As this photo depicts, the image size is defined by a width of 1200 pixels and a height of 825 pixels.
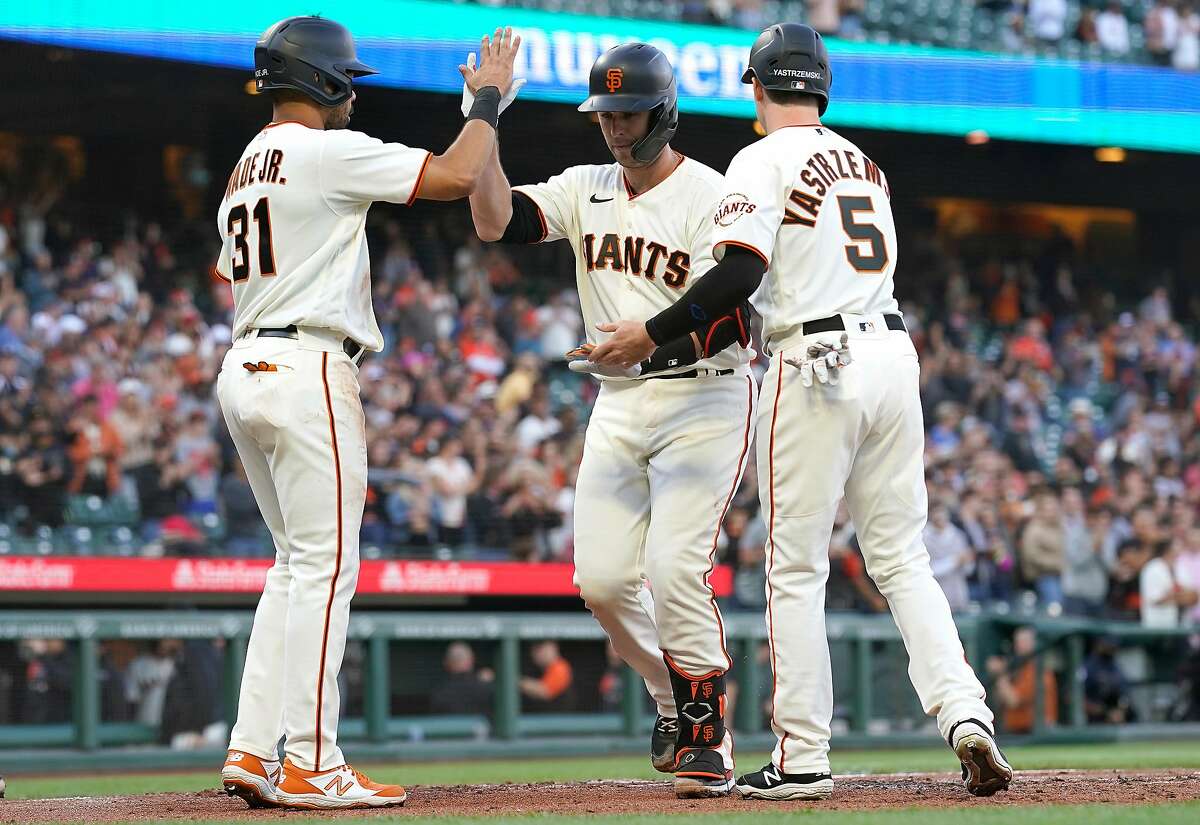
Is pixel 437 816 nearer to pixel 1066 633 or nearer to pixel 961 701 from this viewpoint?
pixel 961 701

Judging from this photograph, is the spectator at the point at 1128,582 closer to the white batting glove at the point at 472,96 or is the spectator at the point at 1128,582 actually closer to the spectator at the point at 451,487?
the spectator at the point at 451,487

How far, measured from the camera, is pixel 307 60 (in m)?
4.83

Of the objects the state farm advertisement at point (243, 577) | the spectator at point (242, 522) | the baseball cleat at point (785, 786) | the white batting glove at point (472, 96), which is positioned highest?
the white batting glove at point (472, 96)

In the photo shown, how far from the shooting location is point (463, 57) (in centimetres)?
1452

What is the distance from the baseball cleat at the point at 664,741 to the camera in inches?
213

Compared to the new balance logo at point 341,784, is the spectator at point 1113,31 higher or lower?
higher

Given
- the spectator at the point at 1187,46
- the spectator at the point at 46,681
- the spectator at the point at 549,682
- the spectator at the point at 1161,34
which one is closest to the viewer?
the spectator at the point at 46,681

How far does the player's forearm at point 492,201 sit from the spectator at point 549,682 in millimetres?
5696

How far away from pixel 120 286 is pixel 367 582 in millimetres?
→ 3804

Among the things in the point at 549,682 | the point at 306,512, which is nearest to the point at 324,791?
the point at 306,512

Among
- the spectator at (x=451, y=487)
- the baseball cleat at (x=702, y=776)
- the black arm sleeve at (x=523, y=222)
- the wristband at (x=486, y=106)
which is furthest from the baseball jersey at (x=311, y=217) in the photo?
the spectator at (x=451, y=487)

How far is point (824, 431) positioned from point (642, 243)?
2.80ft

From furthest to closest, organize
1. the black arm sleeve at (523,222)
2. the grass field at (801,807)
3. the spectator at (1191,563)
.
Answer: the spectator at (1191,563), the black arm sleeve at (523,222), the grass field at (801,807)

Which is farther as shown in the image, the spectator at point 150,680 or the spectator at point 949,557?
the spectator at point 949,557
